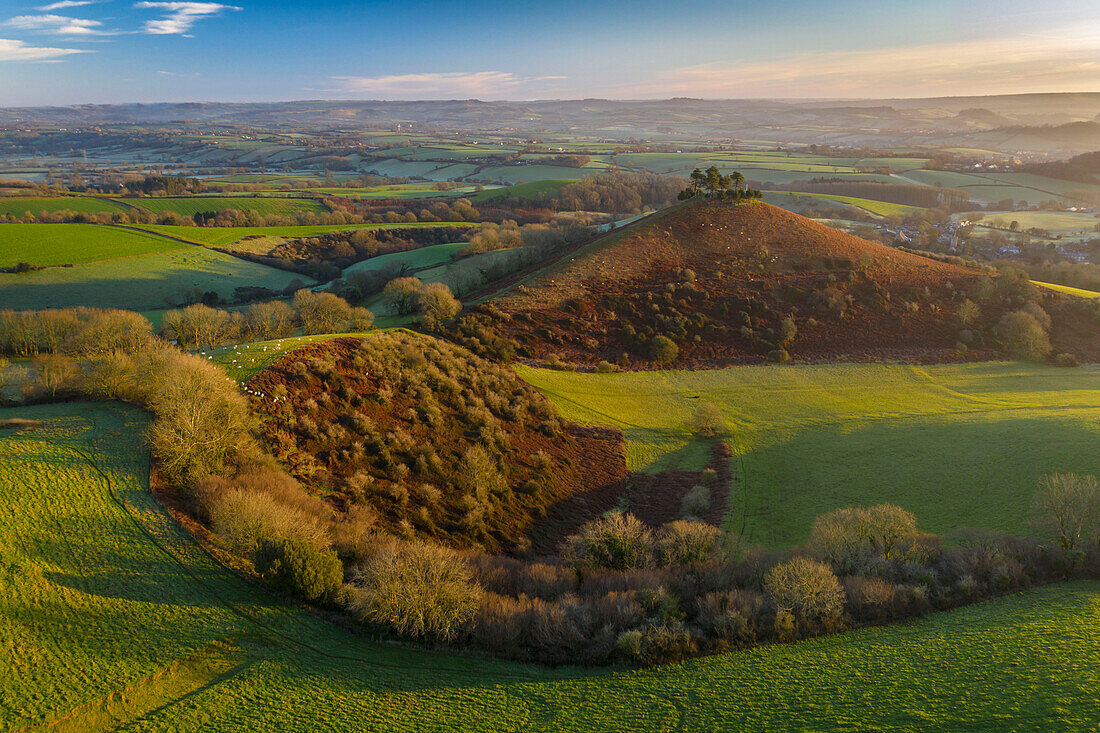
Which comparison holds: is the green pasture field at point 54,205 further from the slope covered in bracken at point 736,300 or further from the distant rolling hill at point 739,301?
the slope covered in bracken at point 736,300

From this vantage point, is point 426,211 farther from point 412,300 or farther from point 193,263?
point 412,300

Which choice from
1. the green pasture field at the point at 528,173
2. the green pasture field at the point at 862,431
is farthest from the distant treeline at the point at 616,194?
the green pasture field at the point at 862,431

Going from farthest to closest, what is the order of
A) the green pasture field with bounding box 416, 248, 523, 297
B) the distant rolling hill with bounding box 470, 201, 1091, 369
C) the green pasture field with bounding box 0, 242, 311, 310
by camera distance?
the green pasture field with bounding box 416, 248, 523, 297 → the green pasture field with bounding box 0, 242, 311, 310 → the distant rolling hill with bounding box 470, 201, 1091, 369

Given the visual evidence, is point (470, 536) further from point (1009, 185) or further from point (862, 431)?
point (1009, 185)

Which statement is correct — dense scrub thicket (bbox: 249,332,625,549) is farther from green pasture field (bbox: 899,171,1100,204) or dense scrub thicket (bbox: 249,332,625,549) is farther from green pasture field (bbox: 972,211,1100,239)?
green pasture field (bbox: 899,171,1100,204)

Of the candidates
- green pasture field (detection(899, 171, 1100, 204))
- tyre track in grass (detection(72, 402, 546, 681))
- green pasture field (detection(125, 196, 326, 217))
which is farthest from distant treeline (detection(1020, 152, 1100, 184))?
tyre track in grass (detection(72, 402, 546, 681))

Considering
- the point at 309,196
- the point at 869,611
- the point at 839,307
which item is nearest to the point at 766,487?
the point at 869,611

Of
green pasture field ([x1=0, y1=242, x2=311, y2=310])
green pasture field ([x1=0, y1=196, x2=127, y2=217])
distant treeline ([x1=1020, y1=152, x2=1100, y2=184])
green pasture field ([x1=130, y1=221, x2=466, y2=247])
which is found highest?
distant treeline ([x1=1020, y1=152, x2=1100, y2=184])

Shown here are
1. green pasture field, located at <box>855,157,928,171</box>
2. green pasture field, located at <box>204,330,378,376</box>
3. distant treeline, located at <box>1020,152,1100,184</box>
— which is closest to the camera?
green pasture field, located at <box>204,330,378,376</box>

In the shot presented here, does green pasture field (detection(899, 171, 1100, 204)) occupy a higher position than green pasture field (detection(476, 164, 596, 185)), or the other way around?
green pasture field (detection(476, 164, 596, 185))

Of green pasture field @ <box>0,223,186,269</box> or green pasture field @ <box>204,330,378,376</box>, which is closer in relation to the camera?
green pasture field @ <box>204,330,378,376</box>
